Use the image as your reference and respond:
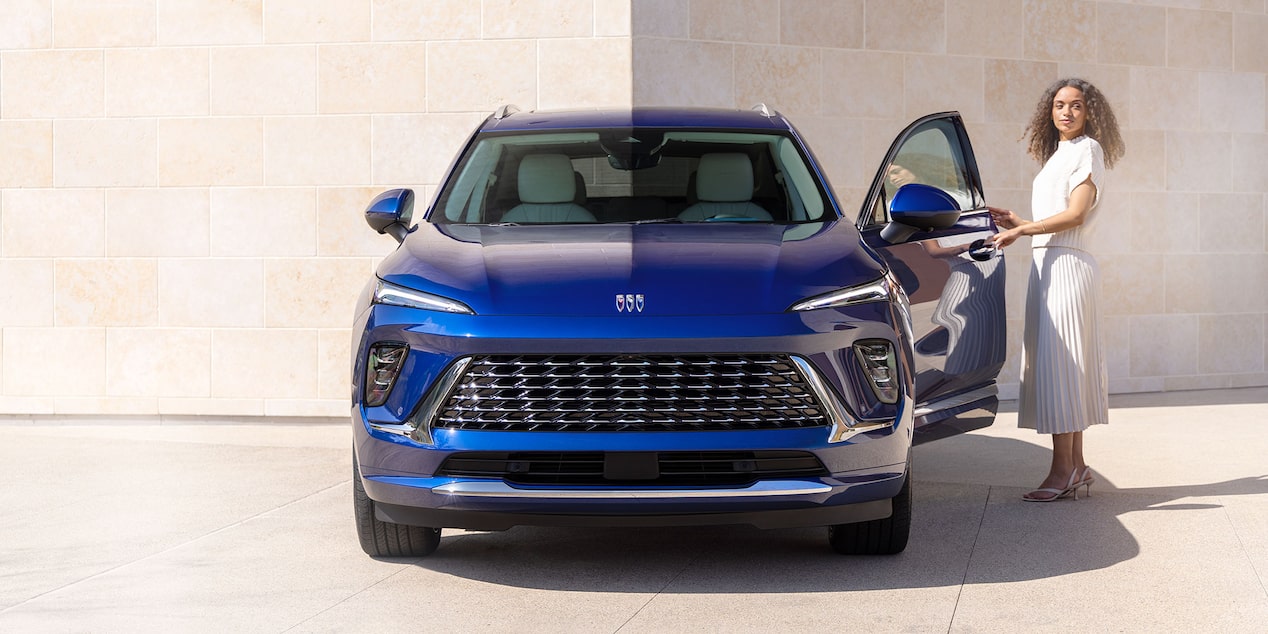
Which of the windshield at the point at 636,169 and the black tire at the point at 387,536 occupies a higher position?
the windshield at the point at 636,169

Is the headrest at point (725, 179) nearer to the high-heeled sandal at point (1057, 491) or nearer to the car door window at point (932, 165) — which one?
the car door window at point (932, 165)

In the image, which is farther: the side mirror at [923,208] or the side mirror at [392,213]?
the side mirror at [392,213]

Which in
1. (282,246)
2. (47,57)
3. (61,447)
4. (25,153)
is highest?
(47,57)

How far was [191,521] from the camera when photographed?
5754mm

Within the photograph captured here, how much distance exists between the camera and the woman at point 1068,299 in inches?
245

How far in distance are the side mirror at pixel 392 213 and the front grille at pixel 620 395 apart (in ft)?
4.30

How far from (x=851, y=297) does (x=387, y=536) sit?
6.07 ft

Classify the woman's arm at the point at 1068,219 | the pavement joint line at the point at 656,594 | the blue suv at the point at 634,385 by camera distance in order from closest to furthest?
the pavement joint line at the point at 656,594 → the blue suv at the point at 634,385 → the woman's arm at the point at 1068,219

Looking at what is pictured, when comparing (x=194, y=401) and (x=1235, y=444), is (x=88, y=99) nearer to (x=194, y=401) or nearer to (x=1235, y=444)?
(x=194, y=401)

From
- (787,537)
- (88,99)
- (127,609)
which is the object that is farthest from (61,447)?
(787,537)

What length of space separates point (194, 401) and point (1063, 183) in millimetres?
5858

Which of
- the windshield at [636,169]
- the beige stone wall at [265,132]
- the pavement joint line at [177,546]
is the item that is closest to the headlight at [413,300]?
Result: the windshield at [636,169]

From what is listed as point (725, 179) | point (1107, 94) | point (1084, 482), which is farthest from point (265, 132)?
point (1107, 94)

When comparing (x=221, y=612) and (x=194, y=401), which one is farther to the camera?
(x=194, y=401)
